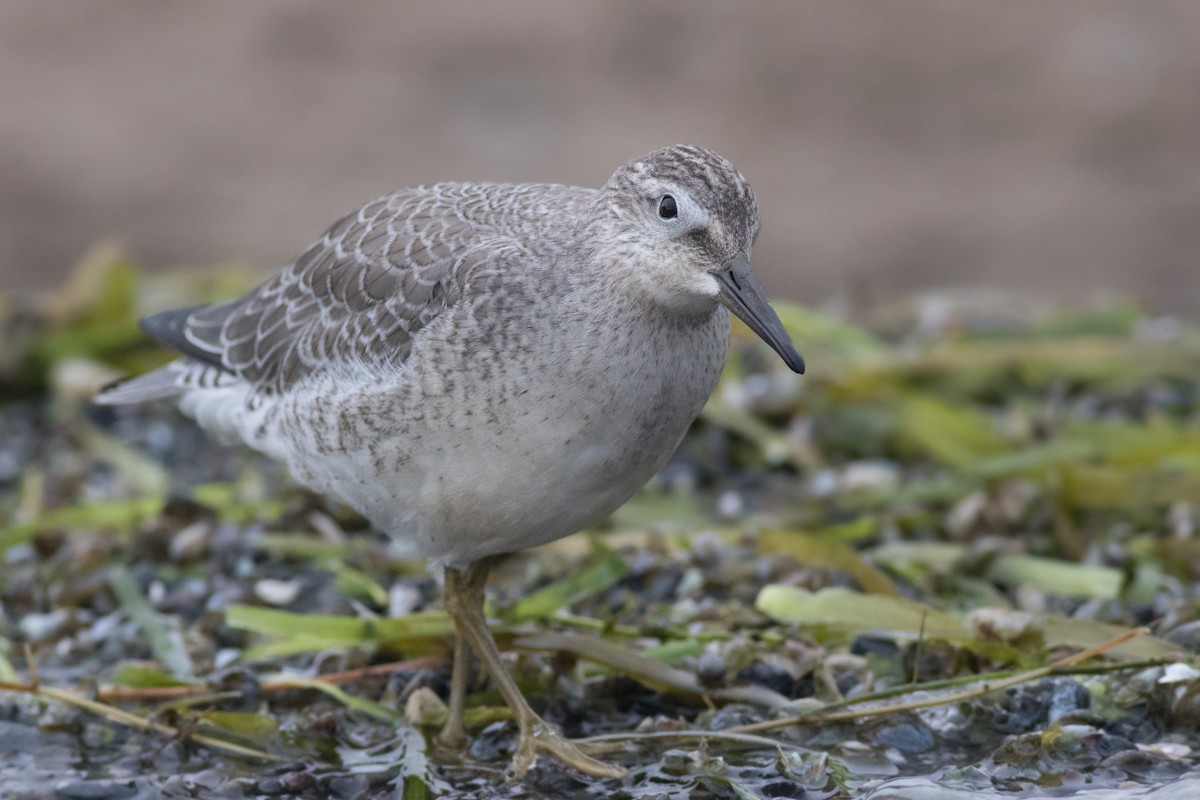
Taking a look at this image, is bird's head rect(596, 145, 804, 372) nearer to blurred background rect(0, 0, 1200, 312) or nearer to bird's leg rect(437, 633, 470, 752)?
bird's leg rect(437, 633, 470, 752)

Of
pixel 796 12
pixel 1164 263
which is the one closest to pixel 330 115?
pixel 796 12

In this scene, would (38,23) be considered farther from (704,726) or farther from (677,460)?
(704,726)

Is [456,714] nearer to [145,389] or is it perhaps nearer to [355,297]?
[355,297]

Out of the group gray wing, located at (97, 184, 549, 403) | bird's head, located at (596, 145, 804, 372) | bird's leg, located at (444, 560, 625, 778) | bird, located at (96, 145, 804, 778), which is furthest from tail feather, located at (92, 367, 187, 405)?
bird's head, located at (596, 145, 804, 372)

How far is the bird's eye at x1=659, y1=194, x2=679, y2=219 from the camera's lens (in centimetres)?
548

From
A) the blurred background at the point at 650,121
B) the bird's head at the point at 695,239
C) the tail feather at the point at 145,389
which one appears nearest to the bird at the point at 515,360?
the bird's head at the point at 695,239

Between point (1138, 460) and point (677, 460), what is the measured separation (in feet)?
7.63

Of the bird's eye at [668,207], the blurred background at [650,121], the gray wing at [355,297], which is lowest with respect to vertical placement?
the gray wing at [355,297]

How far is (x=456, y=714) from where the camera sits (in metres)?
6.39

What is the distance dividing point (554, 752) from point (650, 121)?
1178 centimetres

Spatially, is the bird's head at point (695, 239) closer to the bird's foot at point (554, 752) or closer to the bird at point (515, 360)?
the bird at point (515, 360)

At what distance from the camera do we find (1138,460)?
829 centimetres

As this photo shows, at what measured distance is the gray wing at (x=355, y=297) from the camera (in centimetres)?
612

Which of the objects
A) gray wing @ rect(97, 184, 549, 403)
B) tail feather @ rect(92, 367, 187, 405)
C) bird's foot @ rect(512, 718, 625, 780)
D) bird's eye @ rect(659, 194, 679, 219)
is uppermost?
bird's eye @ rect(659, 194, 679, 219)
